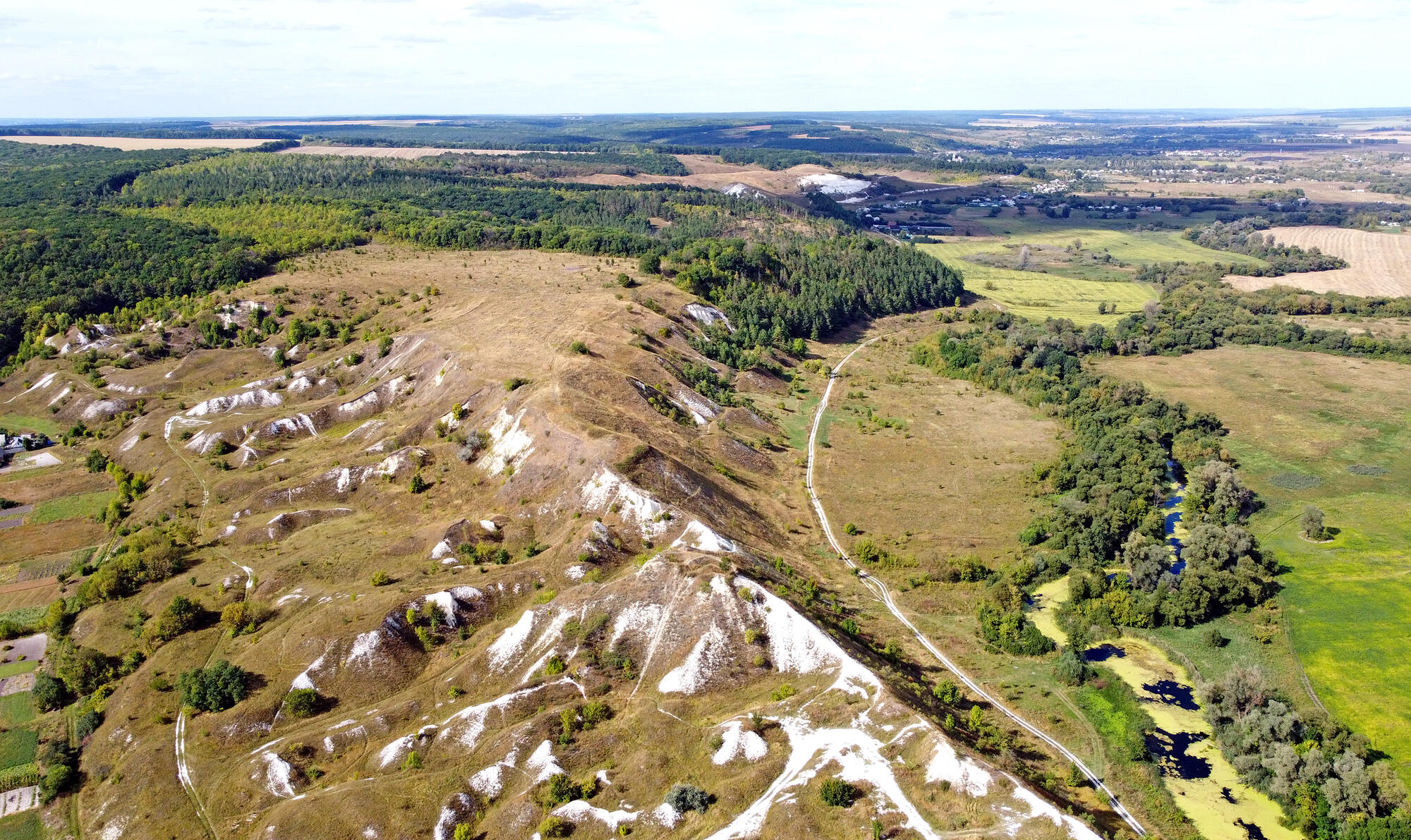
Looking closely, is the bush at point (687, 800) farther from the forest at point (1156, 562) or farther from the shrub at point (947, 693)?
the forest at point (1156, 562)

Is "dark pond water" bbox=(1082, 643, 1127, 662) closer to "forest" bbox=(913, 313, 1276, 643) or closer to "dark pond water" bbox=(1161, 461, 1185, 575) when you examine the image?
"forest" bbox=(913, 313, 1276, 643)

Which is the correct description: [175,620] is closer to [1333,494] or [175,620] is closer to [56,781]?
[56,781]

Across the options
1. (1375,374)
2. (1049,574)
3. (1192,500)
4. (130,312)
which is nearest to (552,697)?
(1049,574)

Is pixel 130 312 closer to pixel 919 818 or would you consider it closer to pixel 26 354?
pixel 26 354

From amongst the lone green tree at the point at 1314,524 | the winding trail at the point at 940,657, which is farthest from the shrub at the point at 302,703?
the lone green tree at the point at 1314,524

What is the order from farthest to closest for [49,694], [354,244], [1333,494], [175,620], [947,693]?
[354,244] → [1333,494] → [175,620] → [49,694] → [947,693]

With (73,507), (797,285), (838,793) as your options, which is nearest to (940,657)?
(838,793)
